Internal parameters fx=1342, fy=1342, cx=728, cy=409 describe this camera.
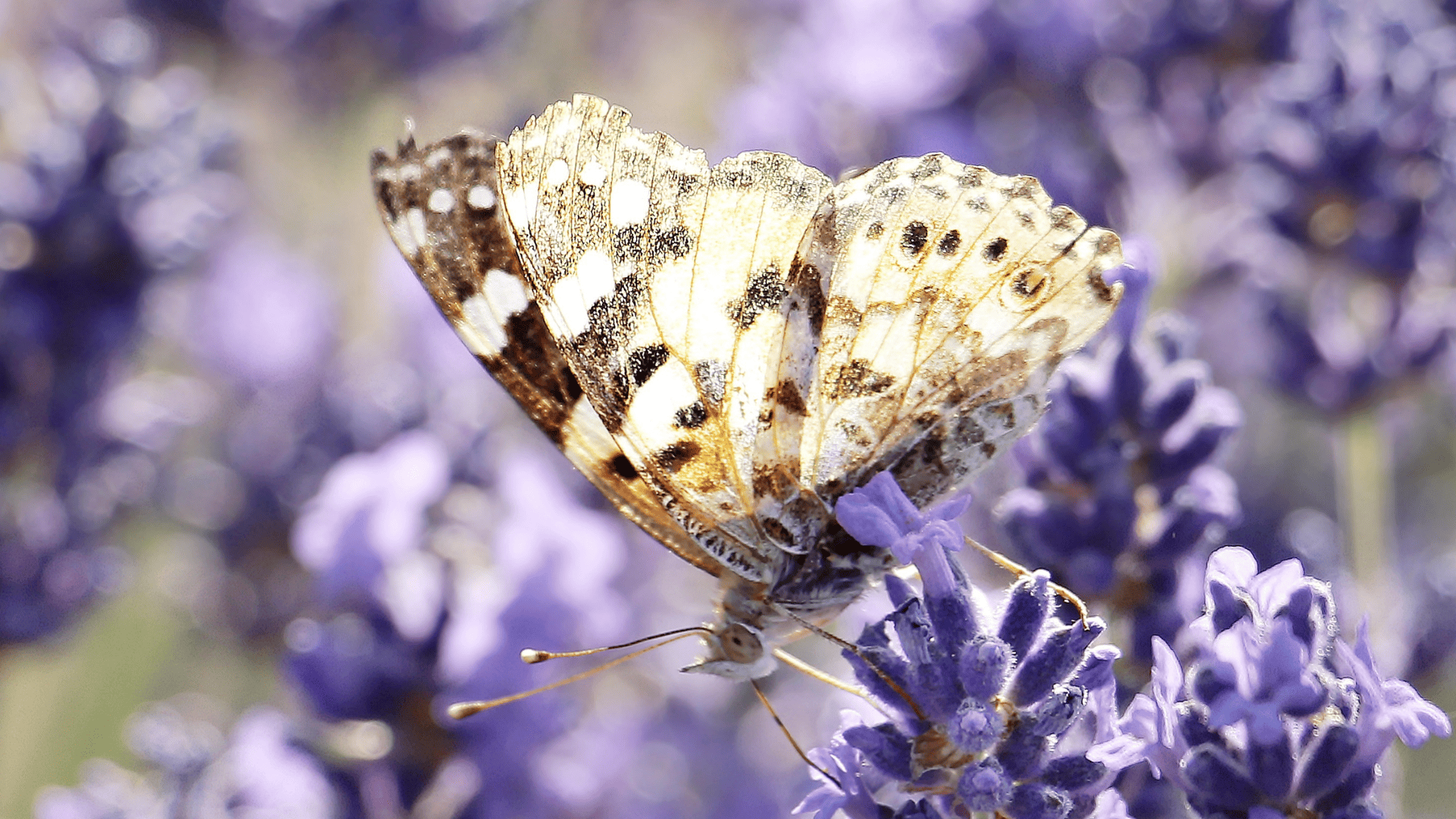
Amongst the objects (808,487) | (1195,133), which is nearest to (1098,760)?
(808,487)

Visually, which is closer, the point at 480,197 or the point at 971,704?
the point at 971,704

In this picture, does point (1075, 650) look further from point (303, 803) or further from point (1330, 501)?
point (1330, 501)

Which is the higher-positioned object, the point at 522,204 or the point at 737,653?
the point at 522,204

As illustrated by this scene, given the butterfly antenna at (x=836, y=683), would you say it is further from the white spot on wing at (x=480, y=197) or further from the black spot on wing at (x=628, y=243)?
the white spot on wing at (x=480, y=197)

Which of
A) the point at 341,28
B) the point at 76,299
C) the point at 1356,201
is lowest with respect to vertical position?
the point at 1356,201

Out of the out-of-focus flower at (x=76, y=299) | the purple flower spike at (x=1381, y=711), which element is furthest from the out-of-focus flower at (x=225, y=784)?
the purple flower spike at (x=1381, y=711)

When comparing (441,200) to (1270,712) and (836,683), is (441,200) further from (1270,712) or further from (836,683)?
(1270,712)

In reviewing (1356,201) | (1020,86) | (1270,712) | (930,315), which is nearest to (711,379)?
(930,315)
